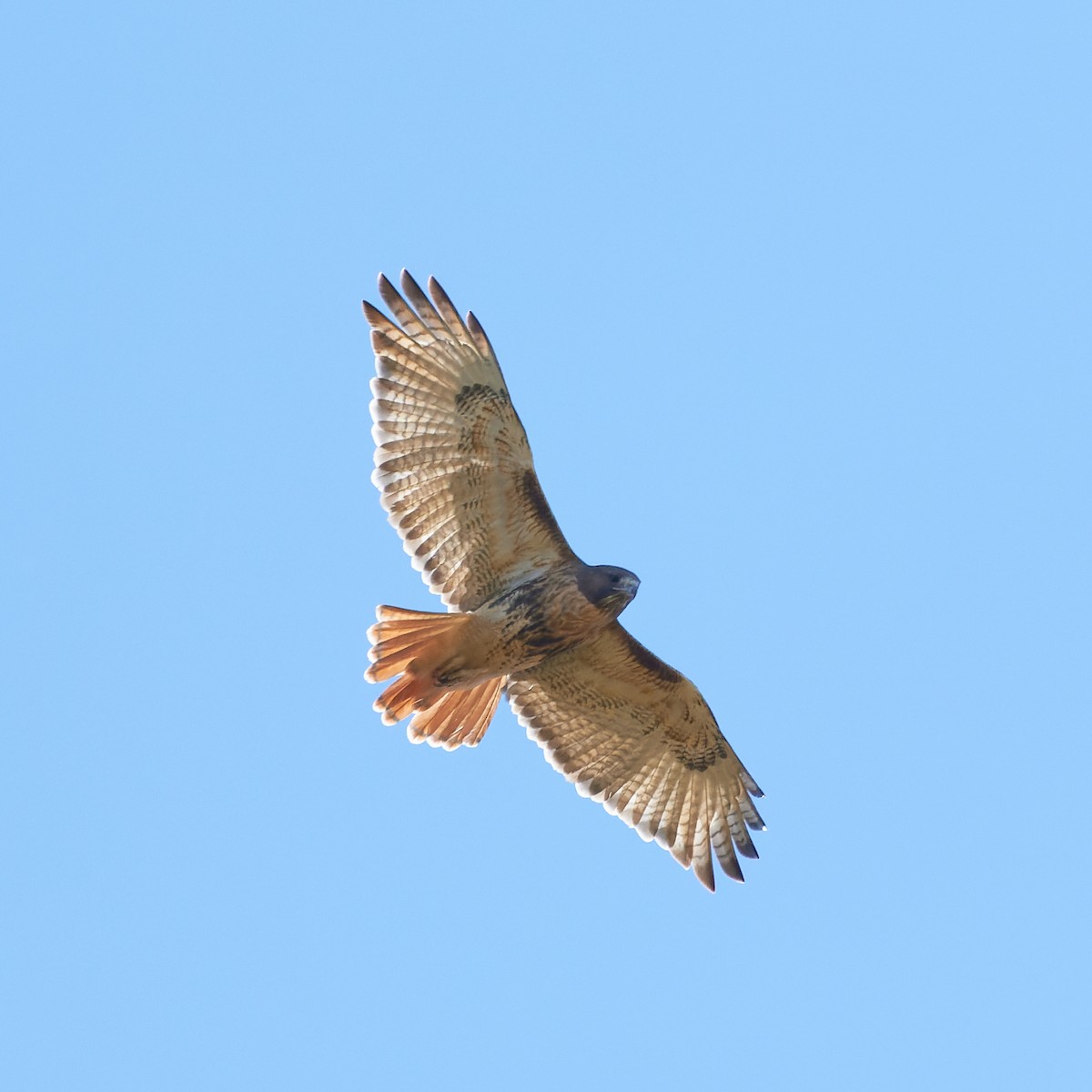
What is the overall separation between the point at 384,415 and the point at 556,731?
297cm

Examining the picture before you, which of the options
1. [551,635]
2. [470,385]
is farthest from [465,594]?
[470,385]

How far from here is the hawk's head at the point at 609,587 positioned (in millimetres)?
12406

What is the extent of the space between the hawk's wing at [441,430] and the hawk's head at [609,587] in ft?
1.75

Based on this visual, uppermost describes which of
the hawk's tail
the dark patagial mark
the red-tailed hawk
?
the dark patagial mark

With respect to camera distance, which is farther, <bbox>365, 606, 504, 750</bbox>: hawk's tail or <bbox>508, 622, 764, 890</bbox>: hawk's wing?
<bbox>508, 622, 764, 890</bbox>: hawk's wing

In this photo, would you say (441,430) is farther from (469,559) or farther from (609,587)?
(609,587)

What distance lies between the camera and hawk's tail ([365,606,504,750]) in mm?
12094

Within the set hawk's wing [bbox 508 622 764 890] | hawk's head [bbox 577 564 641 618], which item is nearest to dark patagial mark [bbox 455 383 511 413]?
hawk's head [bbox 577 564 641 618]

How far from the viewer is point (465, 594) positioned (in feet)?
41.8

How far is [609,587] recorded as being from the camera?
1240 cm

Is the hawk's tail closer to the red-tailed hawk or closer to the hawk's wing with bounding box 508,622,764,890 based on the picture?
the red-tailed hawk

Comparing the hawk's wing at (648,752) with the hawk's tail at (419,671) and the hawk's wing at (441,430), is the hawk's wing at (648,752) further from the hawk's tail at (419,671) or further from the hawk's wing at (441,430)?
the hawk's wing at (441,430)

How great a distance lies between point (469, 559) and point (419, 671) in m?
0.94

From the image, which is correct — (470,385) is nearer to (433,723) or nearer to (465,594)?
(465,594)
